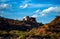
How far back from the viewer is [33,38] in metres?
148

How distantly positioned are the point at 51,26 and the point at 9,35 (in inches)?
1178

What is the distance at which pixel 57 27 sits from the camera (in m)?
161

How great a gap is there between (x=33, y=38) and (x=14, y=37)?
63.8 ft

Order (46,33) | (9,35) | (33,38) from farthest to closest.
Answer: (9,35) < (46,33) < (33,38)

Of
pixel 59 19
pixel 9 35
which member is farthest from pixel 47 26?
pixel 9 35

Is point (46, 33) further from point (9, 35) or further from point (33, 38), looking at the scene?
point (9, 35)

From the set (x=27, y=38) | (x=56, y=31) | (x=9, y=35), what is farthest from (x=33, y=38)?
(x=9, y=35)

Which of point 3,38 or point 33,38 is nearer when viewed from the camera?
point 33,38

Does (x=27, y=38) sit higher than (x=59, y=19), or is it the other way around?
(x=59, y=19)

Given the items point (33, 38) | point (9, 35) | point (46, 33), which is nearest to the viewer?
point (33, 38)

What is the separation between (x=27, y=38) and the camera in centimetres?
15412

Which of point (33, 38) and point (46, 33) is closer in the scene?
point (33, 38)

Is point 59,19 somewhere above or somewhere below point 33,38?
above

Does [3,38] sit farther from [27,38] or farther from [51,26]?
[51,26]
